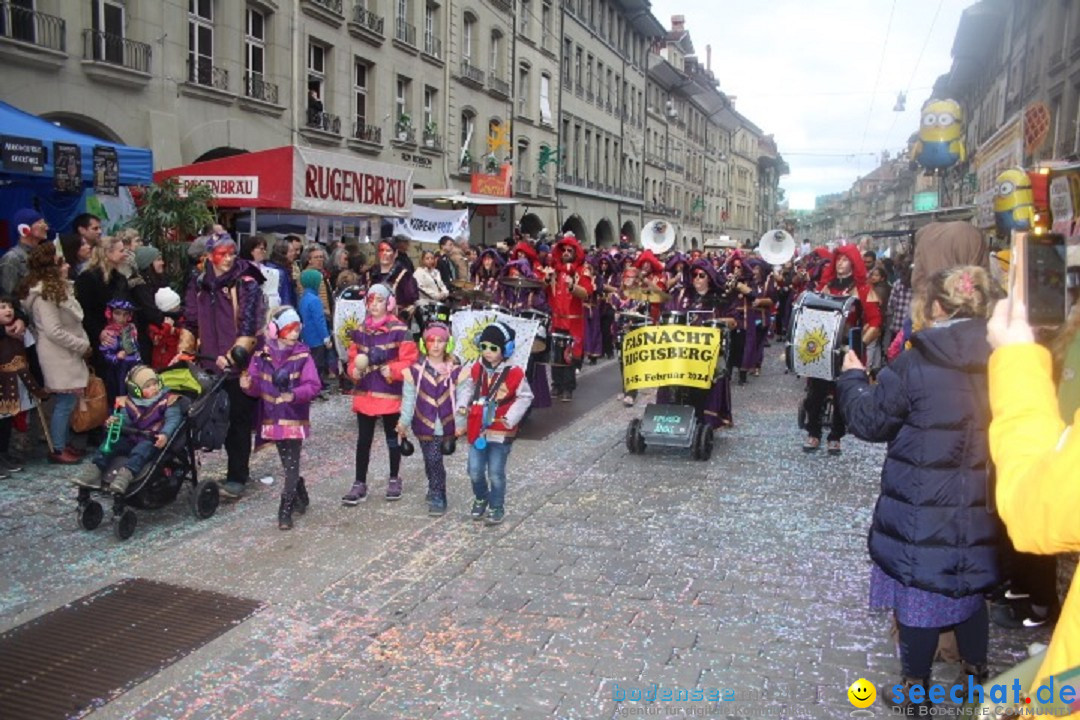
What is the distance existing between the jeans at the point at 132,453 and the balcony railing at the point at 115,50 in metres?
10.5

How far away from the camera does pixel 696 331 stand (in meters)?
8.16

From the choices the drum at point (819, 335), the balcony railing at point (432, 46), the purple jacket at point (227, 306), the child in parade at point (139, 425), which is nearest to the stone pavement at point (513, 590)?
the child in parade at point (139, 425)

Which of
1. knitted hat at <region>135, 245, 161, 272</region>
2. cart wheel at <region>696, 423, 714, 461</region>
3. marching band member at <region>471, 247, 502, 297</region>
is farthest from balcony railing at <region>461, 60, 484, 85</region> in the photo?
cart wheel at <region>696, 423, 714, 461</region>

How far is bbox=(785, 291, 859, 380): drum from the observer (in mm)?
7934

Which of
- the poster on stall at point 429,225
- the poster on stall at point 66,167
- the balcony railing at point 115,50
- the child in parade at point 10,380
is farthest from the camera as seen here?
the poster on stall at point 429,225

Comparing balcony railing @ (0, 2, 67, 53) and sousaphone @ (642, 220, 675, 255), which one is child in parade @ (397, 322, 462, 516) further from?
balcony railing @ (0, 2, 67, 53)

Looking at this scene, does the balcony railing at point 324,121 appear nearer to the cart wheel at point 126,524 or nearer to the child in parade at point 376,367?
the child in parade at point 376,367

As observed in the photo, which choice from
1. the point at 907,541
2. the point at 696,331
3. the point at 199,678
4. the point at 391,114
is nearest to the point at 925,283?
the point at 907,541

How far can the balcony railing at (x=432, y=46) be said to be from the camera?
84.7 feet

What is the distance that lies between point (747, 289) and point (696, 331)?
10.2 ft

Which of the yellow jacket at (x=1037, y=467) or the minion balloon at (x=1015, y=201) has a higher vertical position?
the minion balloon at (x=1015, y=201)

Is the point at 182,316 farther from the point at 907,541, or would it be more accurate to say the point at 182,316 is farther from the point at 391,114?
the point at 391,114

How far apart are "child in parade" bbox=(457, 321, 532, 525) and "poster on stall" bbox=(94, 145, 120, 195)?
5282 millimetres

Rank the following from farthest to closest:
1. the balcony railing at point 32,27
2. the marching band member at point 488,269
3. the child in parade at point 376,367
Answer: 1. the marching band member at point 488,269
2. the balcony railing at point 32,27
3. the child in parade at point 376,367
